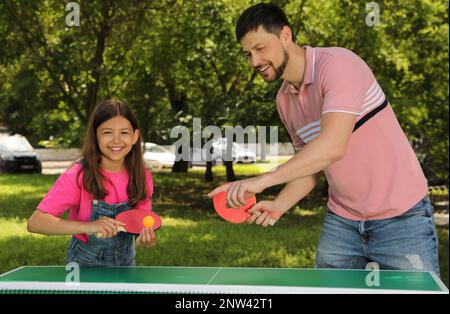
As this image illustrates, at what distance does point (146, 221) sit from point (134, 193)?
1.10ft

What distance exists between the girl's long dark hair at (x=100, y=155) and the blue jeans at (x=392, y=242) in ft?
3.35

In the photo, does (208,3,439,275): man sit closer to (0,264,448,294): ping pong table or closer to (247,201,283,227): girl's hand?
(247,201,283,227): girl's hand

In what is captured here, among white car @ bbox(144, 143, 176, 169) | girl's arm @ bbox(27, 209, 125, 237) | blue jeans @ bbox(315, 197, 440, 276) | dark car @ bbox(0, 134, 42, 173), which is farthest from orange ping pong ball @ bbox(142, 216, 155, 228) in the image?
dark car @ bbox(0, 134, 42, 173)

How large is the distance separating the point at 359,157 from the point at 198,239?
562 cm

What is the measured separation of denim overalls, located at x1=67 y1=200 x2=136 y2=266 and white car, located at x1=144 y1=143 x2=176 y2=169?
8.58m

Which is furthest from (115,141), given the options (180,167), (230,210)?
(180,167)

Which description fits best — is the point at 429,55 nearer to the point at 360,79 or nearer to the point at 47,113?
the point at 47,113

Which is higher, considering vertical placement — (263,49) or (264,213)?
(263,49)

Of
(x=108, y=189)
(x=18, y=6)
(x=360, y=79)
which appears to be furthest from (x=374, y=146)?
(x=18, y=6)

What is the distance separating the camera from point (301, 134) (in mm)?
2961

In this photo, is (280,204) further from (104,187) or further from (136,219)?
(104,187)

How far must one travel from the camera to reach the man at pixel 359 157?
266cm

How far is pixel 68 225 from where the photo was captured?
295 cm

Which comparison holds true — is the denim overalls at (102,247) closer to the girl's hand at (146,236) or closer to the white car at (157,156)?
the girl's hand at (146,236)
